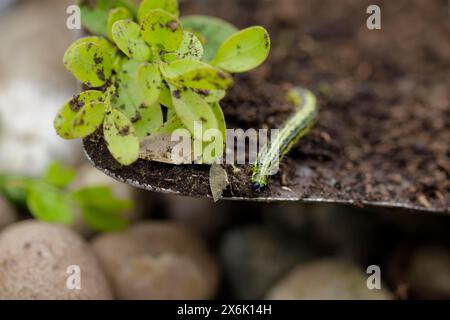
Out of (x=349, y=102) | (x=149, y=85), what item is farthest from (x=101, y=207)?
(x=349, y=102)

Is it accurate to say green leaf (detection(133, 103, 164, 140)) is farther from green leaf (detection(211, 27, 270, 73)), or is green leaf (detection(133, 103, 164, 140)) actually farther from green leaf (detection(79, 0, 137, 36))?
green leaf (detection(79, 0, 137, 36))

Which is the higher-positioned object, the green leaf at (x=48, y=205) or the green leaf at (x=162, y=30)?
the green leaf at (x=162, y=30)

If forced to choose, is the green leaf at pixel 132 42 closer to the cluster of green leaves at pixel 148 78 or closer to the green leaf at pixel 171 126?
the cluster of green leaves at pixel 148 78

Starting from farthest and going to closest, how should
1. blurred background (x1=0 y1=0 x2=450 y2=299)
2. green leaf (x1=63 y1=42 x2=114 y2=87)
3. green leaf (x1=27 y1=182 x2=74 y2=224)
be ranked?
green leaf (x1=27 y1=182 x2=74 y2=224)
blurred background (x1=0 y1=0 x2=450 y2=299)
green leaf (x1=63 y1=42 x2=114 y2=87)

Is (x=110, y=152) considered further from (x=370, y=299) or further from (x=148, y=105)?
(x=370, y=299)

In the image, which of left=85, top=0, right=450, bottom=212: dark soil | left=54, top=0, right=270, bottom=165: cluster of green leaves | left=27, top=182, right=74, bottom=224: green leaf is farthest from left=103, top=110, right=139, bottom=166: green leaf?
left=27, top=182, right=74, bottom=224: green leaf

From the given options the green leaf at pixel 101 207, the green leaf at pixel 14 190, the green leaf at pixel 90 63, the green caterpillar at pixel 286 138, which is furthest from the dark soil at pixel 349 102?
the green leaf at pixel 14 190

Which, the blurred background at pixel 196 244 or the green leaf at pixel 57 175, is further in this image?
the green leaf at pixel 57 175
